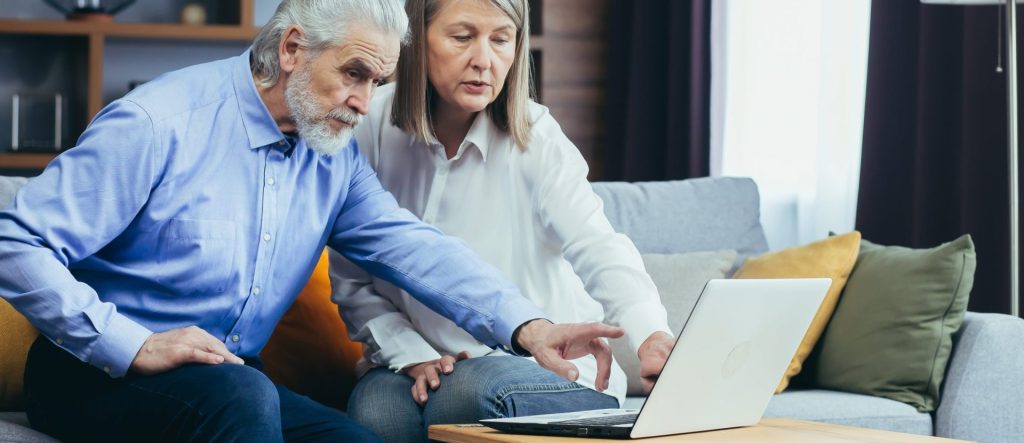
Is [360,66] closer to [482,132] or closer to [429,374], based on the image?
[482,132]

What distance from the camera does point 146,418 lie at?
1.44 m

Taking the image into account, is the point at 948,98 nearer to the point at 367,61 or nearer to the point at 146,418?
the point at 367,61

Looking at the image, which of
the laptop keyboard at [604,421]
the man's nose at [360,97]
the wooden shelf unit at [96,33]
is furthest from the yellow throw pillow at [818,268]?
the wooden shelf unit at [96,33]

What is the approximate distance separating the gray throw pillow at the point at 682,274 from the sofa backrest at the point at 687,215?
0.32 ft

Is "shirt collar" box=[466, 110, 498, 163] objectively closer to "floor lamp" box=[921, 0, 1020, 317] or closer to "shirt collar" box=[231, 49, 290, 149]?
"shirt collar" box=[231, 49, 290, 149]

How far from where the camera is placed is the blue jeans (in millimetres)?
1662

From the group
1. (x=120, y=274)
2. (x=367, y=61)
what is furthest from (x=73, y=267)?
(x=367, y=61)

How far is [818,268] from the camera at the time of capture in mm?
2475

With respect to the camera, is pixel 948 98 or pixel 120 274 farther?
pixel 948 98

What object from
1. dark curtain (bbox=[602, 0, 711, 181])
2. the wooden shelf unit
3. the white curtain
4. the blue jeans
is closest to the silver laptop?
the blue jeans

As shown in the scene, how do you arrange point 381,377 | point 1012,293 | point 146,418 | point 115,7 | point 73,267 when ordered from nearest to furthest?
point 146,418
point 73,267
point 381,377
point 1012,293
point 115,7

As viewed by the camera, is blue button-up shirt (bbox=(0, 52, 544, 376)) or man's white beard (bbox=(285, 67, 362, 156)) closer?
blue button-up shirt (bbox=(0, 52, 544, 376))

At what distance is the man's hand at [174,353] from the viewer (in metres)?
1.45

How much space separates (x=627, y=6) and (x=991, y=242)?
175 centimetres
